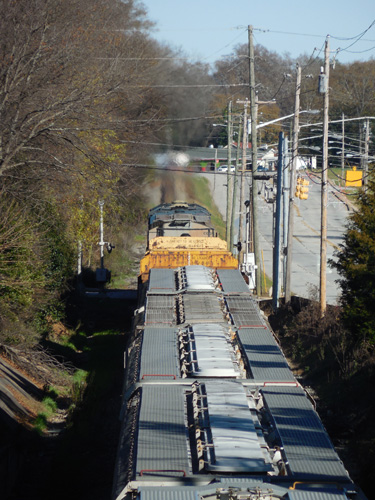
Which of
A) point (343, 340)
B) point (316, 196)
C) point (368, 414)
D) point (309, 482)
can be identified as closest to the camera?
point (309, 482)

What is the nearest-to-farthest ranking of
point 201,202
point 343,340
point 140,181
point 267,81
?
point 343,340, point 140,181, point 201,202, point 267,81

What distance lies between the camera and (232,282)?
1471 centimetres

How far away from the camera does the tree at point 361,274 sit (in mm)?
17000

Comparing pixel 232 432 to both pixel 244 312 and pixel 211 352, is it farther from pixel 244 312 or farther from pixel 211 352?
pixel 244 312

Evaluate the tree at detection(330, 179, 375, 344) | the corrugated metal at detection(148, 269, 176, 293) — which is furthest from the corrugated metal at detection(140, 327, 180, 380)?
the tree at detection(330, 179, 375, 344)

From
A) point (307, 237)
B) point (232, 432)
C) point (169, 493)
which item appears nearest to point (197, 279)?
point (232, 432)

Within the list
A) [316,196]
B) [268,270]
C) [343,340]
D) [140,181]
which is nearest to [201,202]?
[140,181]

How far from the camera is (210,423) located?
7945mm

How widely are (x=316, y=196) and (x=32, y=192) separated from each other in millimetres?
45232

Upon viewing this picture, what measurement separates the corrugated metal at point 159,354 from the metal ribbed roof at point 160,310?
0.47 metres

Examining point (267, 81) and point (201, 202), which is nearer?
point (201, 202)

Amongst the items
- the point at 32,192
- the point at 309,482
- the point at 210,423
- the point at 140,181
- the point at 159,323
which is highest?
the point at 140,181

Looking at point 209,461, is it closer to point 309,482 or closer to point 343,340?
point 309,482

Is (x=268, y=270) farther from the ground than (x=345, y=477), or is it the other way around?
(x=268, y=270)
